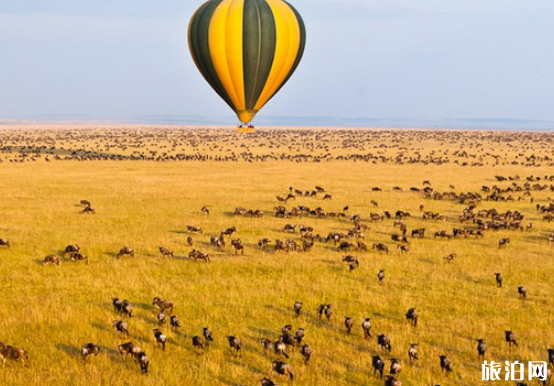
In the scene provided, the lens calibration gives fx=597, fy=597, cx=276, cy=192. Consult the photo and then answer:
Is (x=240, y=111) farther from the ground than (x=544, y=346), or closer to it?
farther from the ground

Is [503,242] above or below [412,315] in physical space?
above

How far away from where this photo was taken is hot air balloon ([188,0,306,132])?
1892 inches

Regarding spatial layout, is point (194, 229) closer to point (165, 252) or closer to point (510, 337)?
point (165, 252)

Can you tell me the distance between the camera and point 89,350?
14594mm

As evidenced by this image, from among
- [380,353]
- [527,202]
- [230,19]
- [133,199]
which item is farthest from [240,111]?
[380,353]

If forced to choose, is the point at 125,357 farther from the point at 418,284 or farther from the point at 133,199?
the point at 133,199

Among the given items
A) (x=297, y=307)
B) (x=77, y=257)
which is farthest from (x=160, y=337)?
(x=77, y=257)

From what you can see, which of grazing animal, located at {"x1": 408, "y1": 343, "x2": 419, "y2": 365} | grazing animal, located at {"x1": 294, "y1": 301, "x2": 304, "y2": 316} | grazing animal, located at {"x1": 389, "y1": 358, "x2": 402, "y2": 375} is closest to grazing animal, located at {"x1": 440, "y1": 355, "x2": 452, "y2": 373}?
grazing animal, located at {"x1": 408, "y1": 343, "x2": 419, "y2": 365}

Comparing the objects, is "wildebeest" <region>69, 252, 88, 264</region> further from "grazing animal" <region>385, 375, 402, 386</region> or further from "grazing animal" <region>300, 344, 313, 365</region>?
"grazing animal" <region>385, 375, 402, 386</region>

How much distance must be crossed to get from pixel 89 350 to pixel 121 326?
1.52m

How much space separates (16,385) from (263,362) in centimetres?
570

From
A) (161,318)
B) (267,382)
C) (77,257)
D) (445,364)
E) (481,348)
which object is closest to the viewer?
(267,382)

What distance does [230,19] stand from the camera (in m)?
48.0

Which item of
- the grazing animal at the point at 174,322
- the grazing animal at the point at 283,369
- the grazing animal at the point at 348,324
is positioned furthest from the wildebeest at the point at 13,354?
the grazing animal at the point at 348,324
